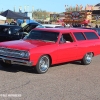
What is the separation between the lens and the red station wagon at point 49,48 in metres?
8.27

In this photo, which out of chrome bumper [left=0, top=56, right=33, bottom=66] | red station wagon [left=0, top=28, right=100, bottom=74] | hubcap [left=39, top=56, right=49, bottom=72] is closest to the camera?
chrome bumper [left=0, top=56, right=33, bottom=66]

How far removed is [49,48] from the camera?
873 cm

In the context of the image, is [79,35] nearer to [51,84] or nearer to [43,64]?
[43,64]

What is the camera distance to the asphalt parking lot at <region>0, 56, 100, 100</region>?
6.06 m

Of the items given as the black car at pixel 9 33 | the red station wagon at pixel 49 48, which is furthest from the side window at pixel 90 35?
the black car at pixel 9 33

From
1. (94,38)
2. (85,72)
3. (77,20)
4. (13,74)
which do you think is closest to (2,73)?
(13,74)

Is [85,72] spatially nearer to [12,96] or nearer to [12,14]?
[12,96]

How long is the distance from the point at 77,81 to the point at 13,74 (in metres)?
2.01

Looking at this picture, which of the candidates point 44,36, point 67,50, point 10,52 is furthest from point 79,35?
point 10,52

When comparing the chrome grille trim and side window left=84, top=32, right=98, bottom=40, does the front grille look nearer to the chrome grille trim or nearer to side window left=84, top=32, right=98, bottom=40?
the chrome grille trim

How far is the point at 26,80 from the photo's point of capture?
749cm

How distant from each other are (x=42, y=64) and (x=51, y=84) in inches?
61.1

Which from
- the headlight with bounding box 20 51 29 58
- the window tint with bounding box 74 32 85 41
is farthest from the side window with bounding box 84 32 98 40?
the headlight with bounding box 20 51 29 58

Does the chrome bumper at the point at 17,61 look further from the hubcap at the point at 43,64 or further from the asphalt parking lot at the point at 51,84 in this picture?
the hubcap at the point at 43,64
